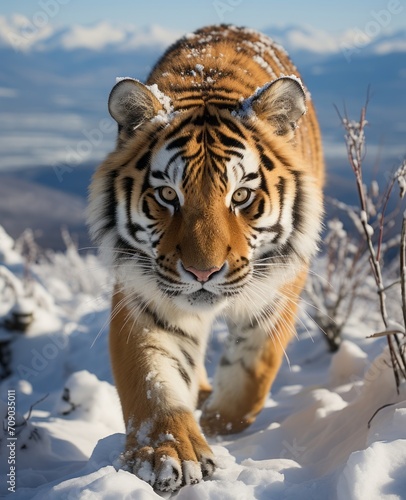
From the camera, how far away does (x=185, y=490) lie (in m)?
1.83

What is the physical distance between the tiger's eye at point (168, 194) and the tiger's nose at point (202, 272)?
271 mm

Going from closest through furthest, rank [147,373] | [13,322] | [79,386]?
1. [147,373]
2. [79,386]
3. [13,322]

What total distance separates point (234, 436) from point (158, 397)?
1.03 meters

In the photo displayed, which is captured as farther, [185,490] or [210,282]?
[210,282]

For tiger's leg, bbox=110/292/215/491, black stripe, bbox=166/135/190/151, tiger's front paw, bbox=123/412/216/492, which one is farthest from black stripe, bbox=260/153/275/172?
tiger's front paw, bbox=123/412/216/492

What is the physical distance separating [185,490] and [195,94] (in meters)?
1.46

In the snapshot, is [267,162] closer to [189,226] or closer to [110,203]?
[189,226]

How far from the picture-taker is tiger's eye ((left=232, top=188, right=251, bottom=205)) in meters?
2.27

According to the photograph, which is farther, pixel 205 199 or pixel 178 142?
pixel 178 142

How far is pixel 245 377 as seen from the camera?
10.4ft

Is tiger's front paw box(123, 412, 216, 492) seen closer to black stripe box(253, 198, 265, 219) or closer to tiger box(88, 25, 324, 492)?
tiger box(88, 25, 324, 492)

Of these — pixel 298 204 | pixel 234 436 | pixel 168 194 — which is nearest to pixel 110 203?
pixel 168 194

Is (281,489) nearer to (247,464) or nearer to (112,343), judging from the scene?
(247,464)

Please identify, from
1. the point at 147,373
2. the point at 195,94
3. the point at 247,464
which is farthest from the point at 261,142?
the point at 247,464
